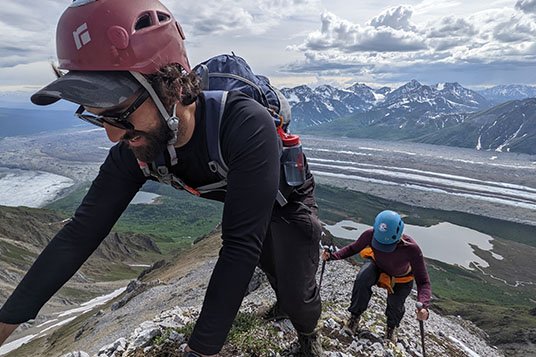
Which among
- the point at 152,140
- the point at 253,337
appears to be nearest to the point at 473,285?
the point at 253,337

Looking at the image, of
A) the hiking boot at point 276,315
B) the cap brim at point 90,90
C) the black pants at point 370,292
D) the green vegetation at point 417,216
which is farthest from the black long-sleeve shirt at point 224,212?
the green vegetation at point 417,216

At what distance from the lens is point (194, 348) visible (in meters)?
2.88

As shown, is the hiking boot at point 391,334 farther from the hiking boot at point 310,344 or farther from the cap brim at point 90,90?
the cap brim at point 90,90

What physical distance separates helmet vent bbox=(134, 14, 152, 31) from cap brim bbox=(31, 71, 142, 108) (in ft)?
1.51

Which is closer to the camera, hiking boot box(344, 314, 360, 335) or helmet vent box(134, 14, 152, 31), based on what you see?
helmet vent box(134, 14, 152, 31)

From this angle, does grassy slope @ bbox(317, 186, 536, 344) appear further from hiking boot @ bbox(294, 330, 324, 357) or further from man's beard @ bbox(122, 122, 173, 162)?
man's beard @ bbox(122, 122, 173, 162)

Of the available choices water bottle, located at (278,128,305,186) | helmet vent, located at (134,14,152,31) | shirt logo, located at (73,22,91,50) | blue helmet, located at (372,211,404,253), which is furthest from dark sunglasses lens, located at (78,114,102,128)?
blue helmet, located at (372,211,404,253)

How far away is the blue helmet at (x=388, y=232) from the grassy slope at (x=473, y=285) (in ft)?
77.0

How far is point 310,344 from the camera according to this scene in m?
5.91

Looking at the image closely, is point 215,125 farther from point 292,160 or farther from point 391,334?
point 391,334

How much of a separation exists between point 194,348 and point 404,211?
179 m

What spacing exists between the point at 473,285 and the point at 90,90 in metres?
114

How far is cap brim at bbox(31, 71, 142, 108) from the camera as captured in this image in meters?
2.81

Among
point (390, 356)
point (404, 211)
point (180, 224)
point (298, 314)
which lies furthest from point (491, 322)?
point (180, 224)
